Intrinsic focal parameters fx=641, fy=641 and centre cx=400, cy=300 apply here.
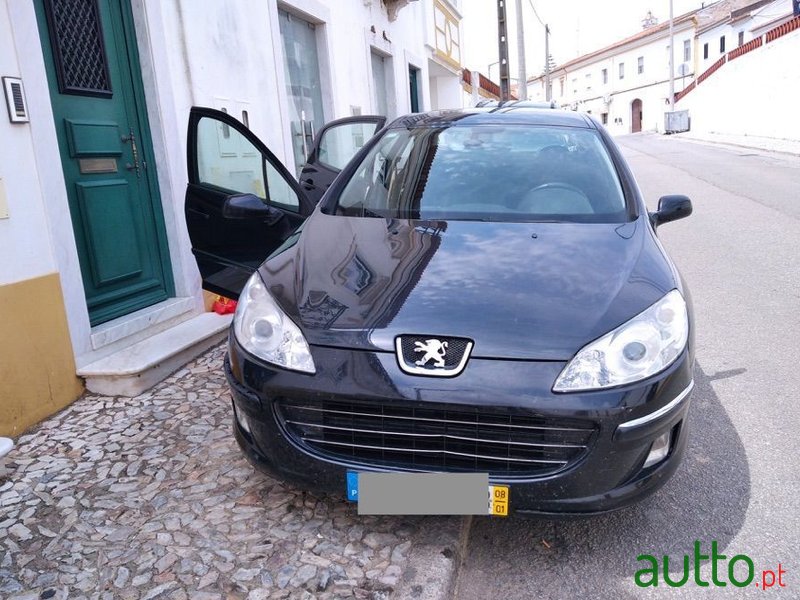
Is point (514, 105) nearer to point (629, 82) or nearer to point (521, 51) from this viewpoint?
point (521, 51)

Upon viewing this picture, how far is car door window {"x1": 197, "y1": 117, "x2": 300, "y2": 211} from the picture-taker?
13.2 feet

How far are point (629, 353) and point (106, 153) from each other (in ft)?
11.4

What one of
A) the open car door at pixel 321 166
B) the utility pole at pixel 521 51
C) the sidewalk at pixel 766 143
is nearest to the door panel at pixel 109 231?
the open car door at pixel 321 166

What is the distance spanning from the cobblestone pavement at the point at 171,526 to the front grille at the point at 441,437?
39 centimetres

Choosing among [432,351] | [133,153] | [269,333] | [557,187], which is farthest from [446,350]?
[133,153]

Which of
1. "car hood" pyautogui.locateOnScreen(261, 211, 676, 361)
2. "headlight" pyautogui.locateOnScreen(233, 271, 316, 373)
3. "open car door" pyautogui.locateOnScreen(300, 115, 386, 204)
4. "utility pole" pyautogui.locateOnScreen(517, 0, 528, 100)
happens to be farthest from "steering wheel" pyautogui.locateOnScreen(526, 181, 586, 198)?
"utility pole" pyautogui.locateOnScreen(517, 0, 528, 100)

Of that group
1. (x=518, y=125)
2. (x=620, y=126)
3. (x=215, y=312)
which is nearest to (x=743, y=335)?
(x=518, y=125)

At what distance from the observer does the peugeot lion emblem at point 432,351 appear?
207cm

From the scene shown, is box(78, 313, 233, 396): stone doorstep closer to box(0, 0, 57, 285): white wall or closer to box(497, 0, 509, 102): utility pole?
box(0, 0, 57, 285): white wall

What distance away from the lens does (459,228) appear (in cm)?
288

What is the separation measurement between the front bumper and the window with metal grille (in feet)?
8.75

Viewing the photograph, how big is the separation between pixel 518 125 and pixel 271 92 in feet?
11.6

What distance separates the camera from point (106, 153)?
13.4 feet


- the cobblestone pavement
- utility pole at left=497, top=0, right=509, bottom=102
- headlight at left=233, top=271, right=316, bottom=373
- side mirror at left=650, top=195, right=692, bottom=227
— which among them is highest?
utility pole at left=497, top=0, right=509, bottom=102
